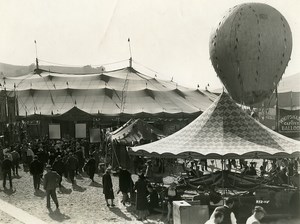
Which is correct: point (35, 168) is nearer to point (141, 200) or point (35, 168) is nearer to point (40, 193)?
point (40, 193)

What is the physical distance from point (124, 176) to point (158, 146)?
53.3 inches

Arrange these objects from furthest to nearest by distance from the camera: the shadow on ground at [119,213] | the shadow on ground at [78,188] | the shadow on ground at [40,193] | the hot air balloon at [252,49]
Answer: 1. the hot air balloon at [252,49]
2. the shadow on ground at [78,188]
3. the shadow on ground at [40,193]
4. the shadow on ground at [119,213]

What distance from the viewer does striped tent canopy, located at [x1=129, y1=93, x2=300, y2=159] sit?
1218 centimetres

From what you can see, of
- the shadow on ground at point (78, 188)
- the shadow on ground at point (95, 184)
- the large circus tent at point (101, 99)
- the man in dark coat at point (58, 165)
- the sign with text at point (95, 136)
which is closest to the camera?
the shadow on ground at point (78, 188)

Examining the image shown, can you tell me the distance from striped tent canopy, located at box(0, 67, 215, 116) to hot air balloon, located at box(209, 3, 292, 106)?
32.1 ft

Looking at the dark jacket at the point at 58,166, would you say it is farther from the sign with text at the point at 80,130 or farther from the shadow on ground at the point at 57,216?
the sign with text at the point at 80,130

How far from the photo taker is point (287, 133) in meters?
22.7

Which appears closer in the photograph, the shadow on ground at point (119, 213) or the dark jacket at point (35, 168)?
the shadow on ground at point (119, 213)

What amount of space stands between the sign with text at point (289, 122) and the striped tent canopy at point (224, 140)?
9.55 meters

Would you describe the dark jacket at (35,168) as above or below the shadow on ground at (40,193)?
above

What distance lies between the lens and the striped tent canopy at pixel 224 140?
480 inches

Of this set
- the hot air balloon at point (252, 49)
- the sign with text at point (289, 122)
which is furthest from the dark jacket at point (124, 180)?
the sign with text at point (289, 122)

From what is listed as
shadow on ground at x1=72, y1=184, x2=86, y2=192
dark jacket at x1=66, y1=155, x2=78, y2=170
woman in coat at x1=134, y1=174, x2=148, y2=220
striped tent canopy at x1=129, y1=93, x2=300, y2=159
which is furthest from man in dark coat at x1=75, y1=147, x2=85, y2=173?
woman in coat at x1=134, y1=174, x2=148, y2=220

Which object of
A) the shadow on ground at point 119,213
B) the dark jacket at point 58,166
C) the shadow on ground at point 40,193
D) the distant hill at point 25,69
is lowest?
the shadow on ground at point 119,213
